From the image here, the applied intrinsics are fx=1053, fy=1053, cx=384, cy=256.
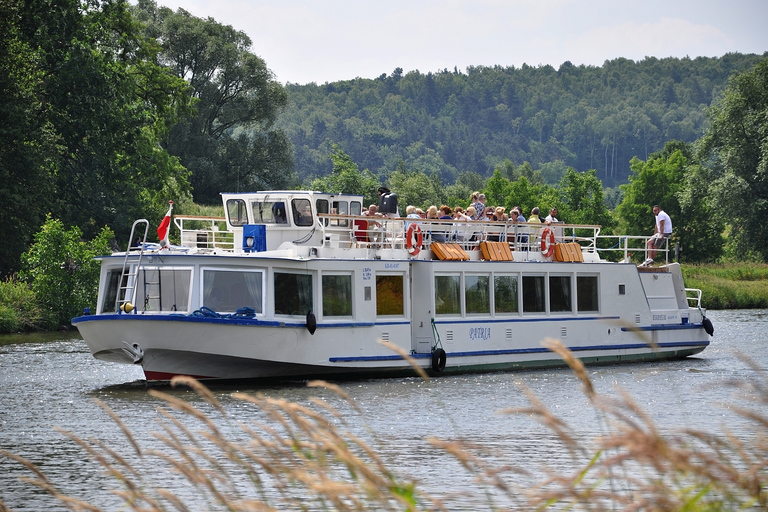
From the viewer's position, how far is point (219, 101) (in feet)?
221

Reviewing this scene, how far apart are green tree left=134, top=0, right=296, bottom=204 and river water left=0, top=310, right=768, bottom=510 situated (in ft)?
134

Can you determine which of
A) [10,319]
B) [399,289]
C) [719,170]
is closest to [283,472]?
[399,289]

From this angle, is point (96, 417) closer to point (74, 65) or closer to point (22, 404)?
point (22, 404)

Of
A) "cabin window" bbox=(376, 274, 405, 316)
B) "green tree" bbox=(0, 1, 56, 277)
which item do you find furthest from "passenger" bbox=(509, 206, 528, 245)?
"green tree" bbox=(0, 1, 56, 277)

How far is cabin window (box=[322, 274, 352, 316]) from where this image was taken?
19422mm

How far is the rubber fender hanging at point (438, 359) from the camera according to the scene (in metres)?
20.7

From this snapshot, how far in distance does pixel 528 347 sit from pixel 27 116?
2392 cm

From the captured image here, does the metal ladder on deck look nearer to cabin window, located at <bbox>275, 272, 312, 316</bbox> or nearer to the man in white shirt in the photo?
cabin window, located at <bbox>275, 272, 312, 316</bbox>

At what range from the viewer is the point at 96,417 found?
15484mm

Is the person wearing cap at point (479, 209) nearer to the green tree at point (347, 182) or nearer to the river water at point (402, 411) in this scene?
the river water at point (402, 411)

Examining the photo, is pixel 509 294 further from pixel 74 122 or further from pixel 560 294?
pixel 74 122

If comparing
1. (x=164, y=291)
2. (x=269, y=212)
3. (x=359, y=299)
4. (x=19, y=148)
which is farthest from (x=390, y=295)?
(x=19, y=148)

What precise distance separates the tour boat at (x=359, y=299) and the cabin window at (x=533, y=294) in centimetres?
4

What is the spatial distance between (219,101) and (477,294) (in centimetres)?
4815
